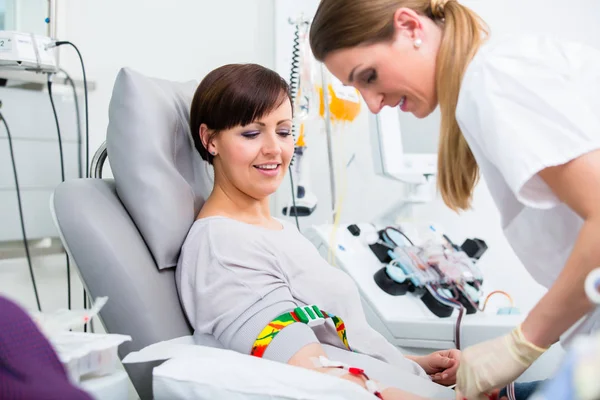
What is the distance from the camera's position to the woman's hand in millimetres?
1316

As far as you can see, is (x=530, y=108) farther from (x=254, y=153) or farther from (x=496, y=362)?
(x=254, y=153)

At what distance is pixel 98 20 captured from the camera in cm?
214

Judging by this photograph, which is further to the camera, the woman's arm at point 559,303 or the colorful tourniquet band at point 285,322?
the colorful tourniquet band at point 285,322

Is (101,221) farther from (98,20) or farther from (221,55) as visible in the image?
(221,55)

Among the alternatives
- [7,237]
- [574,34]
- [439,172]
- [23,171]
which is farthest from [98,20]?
[574,34]

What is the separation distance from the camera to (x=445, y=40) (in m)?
0.92

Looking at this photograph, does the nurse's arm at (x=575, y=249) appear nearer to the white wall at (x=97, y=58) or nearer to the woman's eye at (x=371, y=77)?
the woman's eye at (x=371, y=77)

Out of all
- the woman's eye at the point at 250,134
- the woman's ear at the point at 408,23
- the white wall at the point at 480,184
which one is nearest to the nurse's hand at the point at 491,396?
the woman's ear at the point at 408,23

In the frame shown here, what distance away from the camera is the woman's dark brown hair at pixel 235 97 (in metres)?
1.29

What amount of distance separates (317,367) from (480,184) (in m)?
1.98

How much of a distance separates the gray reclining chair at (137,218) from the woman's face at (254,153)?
4.3 inches

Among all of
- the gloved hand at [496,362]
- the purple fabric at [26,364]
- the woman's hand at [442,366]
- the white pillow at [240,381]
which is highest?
the purple fabric at [26,364]

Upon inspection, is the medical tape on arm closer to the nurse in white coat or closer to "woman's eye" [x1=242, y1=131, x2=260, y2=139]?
the nurse in white coat

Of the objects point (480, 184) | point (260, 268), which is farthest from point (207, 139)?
point (480, 184)
